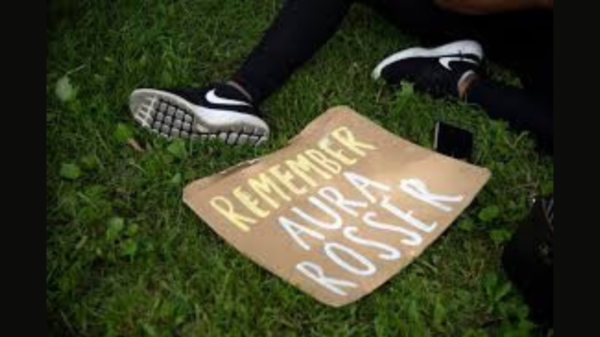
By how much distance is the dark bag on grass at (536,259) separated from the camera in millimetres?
1661

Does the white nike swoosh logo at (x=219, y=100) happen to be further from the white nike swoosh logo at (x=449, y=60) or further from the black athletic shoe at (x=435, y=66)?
the white nike swoosh logo at (x=449, y=60)

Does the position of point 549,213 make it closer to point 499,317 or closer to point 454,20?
point 499,317

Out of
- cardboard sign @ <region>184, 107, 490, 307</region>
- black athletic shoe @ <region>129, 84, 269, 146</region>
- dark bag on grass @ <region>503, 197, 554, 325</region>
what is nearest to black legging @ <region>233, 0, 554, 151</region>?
black athletic shoe @ <region>129, 84, 269, 146</region>

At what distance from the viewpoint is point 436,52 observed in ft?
8.04

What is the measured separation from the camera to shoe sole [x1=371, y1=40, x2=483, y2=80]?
2422mm

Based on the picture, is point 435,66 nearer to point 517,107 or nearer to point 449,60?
point 449,60

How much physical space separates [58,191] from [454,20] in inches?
48.0

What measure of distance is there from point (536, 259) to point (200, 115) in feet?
3.14

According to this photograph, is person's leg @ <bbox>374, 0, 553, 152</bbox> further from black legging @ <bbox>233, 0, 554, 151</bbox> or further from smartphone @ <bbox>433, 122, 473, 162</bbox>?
smartphone @ <bbox>433, 122, 473, 162</bbox>

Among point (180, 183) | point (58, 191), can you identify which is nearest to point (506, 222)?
point (180, 183)

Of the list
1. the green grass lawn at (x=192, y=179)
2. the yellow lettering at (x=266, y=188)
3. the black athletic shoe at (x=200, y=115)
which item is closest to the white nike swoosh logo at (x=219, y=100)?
the black athletic shoe at (x=200, y=115)

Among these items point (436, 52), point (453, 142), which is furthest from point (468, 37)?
point (453, 142)

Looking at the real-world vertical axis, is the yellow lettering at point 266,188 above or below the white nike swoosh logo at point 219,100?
below

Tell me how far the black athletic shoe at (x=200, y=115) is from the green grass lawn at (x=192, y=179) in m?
0.04
